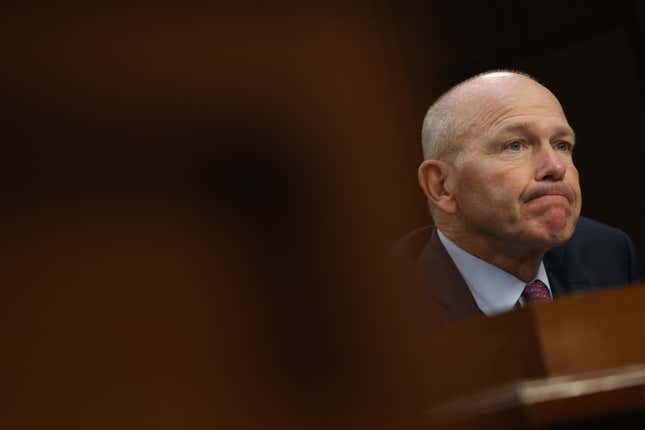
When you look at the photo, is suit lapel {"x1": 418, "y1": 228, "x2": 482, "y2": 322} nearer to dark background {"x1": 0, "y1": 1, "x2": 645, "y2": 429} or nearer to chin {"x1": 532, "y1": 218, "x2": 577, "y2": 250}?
chin {"x1": 532, "y1": 218, "x2": 577, "y2": 250}

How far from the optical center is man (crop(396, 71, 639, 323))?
36.8 inches

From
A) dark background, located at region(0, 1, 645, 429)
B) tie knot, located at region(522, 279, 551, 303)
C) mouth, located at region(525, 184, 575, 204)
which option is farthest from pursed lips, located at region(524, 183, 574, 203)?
dark background, located at region(0, 1, 645, 429)

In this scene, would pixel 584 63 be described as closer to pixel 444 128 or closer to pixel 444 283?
pixel 444 128

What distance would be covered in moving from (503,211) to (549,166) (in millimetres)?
87

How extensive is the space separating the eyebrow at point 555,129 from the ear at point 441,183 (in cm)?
9

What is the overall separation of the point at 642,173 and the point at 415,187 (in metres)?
0.38

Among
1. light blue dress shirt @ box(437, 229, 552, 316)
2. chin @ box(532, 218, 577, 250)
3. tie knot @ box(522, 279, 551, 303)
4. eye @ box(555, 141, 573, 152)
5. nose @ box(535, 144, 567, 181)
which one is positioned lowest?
tie knot @ box(522, 279, 551, 303)

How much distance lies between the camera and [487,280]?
0.94 meters

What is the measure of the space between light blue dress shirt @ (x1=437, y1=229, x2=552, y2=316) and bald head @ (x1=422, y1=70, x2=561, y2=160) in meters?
0.12

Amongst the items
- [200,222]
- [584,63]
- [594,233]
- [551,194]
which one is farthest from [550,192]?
[200,222]

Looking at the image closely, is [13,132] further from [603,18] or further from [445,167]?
[603,18]

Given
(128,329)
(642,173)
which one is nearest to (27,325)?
(128,329)

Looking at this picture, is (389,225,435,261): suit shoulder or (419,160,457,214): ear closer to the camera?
(389,225,435,261): suit shoulder

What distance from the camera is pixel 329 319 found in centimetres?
20
